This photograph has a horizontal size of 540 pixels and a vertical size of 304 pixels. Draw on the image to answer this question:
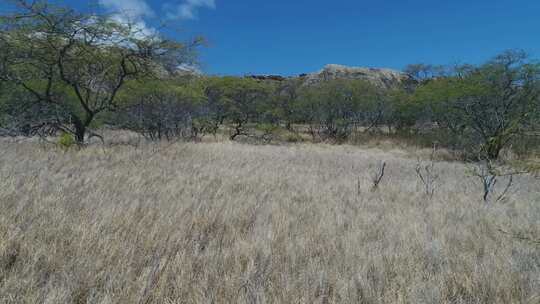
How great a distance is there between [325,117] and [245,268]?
87.8ft

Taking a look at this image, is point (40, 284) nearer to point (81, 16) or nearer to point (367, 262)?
point (367, 262)

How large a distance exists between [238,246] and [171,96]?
15.9m

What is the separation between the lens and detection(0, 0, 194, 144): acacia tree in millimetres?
8227

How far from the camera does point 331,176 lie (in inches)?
304

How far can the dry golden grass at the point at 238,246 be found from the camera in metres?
1.87

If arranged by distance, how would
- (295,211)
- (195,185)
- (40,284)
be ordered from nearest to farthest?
(40,284) → (295,211) → (195,185)

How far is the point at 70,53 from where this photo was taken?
9609 millimetres

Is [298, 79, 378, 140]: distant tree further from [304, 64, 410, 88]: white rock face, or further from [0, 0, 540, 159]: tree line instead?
[304, 64, 410, 88]: white rock face

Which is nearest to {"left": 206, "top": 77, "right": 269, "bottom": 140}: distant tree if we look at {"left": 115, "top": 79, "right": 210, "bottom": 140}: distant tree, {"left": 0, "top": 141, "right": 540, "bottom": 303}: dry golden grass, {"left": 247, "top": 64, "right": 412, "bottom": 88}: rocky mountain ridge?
{"left": 115, "top": 79, "right": 210, "bottom": 140}: distant tree

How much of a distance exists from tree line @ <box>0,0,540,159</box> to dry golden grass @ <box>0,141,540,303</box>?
118 centimetres

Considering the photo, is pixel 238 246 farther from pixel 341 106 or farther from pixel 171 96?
pixel 341 106

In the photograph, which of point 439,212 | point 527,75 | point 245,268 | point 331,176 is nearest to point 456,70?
point 527,75

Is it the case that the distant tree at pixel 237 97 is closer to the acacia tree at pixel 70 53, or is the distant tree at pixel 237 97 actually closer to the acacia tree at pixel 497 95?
the acacia tree at pixel 70 53

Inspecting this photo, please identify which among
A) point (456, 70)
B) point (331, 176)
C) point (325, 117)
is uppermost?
point (456, 70)
